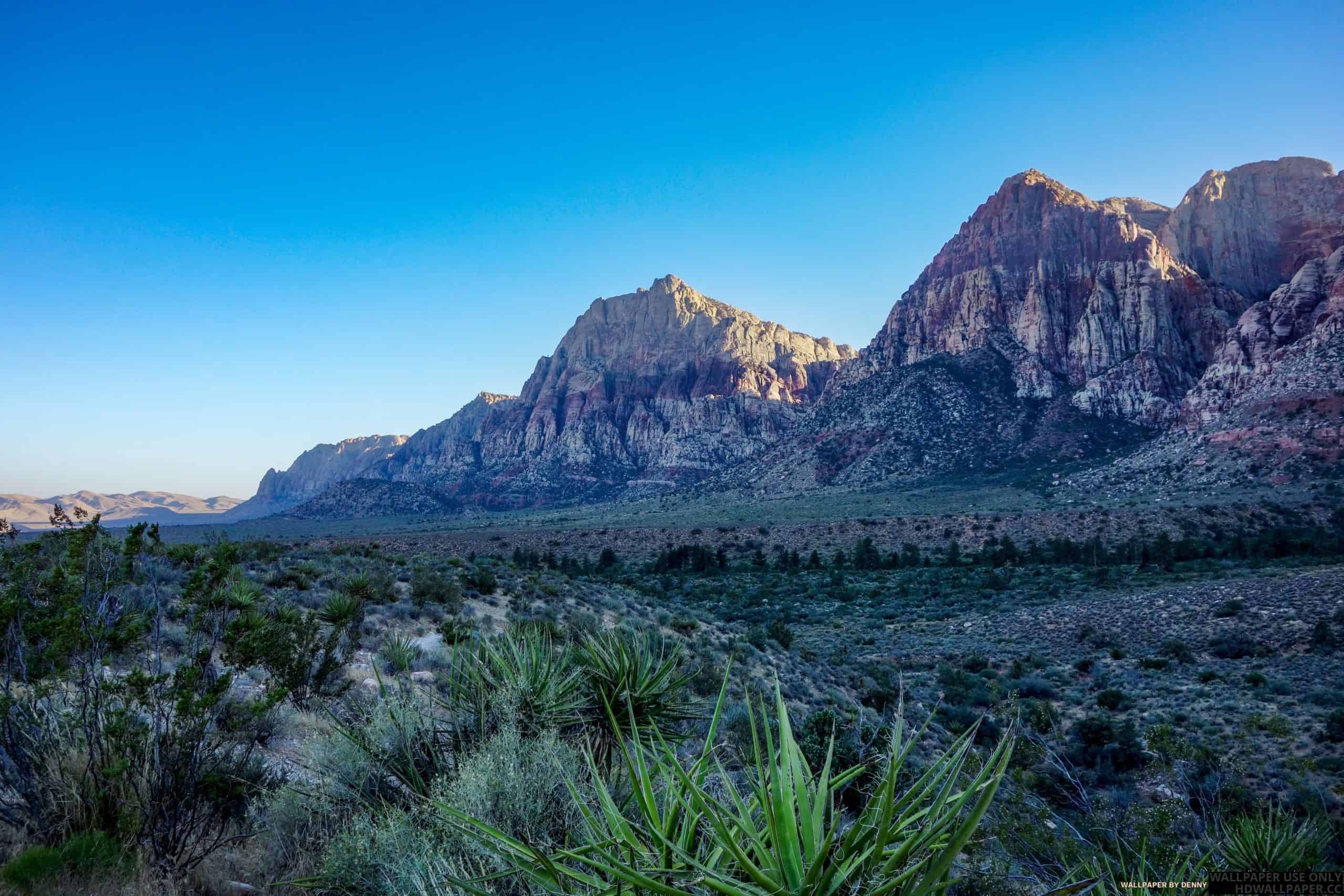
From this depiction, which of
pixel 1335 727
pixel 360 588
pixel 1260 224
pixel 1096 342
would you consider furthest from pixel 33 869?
pixel 1260 224

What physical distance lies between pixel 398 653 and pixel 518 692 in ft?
15.7

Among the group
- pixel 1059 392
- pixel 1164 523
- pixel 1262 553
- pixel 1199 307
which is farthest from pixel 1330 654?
pixel 1199 307

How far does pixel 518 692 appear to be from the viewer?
4.27 meters

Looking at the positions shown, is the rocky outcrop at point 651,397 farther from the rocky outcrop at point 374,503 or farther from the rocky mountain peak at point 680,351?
the rocky outcrop at point 374,503

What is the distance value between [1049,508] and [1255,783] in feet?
139

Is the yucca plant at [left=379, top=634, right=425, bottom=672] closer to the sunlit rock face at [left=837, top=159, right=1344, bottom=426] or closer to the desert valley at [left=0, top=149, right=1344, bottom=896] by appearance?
the desert valley at [left=0, top=149, right=1344, bottom=896]

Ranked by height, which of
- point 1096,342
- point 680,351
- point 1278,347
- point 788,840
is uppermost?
point 680,351

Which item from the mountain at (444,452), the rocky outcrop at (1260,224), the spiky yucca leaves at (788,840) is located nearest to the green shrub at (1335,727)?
the spiky yucca leaves at (788,840)

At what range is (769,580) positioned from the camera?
34.2 meters

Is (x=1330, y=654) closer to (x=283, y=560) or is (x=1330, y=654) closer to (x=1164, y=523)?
(x=1164, y=523)

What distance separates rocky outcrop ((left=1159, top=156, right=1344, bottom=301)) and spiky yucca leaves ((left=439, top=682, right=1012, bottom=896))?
362 ft

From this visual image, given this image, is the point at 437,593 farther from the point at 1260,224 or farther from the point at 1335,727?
the point at 1260,224

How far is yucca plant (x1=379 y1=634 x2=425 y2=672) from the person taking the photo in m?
8.11

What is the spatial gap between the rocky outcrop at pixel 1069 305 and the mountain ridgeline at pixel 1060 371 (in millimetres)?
297
